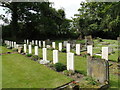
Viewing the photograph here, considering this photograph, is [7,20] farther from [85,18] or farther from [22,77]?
[22,77]

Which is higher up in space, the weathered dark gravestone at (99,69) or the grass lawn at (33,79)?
the weathered dark gravestone at (99,69)

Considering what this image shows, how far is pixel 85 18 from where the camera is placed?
34.3 m

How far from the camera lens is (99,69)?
581 cm

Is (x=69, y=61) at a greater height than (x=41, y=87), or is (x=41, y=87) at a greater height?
(x=69, y=61)

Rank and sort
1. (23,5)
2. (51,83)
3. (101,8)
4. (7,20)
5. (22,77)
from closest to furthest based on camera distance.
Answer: (51,83)
(22,77)
(23,5)
(7,20)
(101,8)

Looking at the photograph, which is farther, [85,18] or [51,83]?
[85,18]

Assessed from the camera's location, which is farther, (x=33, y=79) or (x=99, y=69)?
(x=33, y=79)

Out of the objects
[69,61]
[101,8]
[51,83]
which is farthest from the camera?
[101,8]

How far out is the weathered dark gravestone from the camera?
5559 mm

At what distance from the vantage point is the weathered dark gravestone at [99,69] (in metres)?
5.56

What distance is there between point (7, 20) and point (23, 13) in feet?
12.8

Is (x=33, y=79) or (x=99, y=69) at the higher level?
(x=99, y=69)

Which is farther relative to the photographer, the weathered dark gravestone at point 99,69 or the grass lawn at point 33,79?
the grass lawn at point 33,79

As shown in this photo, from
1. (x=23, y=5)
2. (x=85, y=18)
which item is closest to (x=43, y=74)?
(x=23, y=5)
